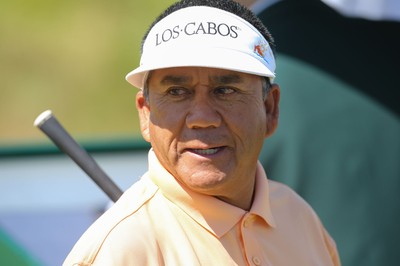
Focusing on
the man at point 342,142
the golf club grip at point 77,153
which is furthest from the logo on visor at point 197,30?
the man at point 342,142

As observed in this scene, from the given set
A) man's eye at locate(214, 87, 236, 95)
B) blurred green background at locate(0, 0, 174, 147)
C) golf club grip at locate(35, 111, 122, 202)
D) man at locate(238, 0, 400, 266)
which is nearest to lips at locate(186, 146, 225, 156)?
man's eye at locate(214, 87, 236, 95)

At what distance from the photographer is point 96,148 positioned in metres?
4.63

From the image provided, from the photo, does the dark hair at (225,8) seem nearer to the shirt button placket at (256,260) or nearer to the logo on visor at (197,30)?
the logo on visor at (197,30)

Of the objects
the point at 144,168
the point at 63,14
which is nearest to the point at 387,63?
the point at 144,168

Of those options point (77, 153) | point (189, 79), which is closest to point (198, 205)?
point (189, 79)

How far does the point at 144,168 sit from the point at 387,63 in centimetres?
148

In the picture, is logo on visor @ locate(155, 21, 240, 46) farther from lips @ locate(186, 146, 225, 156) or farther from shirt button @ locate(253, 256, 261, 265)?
shirt button @ locate(253, 256, 261, 265)

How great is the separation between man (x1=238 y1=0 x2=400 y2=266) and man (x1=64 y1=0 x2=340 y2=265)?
1276 mm

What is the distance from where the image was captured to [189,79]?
2.14m

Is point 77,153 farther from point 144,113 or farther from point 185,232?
point 185,232

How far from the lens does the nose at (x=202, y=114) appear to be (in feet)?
6.98

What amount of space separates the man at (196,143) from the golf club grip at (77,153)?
1.67 ft

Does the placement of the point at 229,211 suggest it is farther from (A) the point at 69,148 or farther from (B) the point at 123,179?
(B) the point at 123,179

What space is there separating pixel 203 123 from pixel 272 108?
1.15 feet
